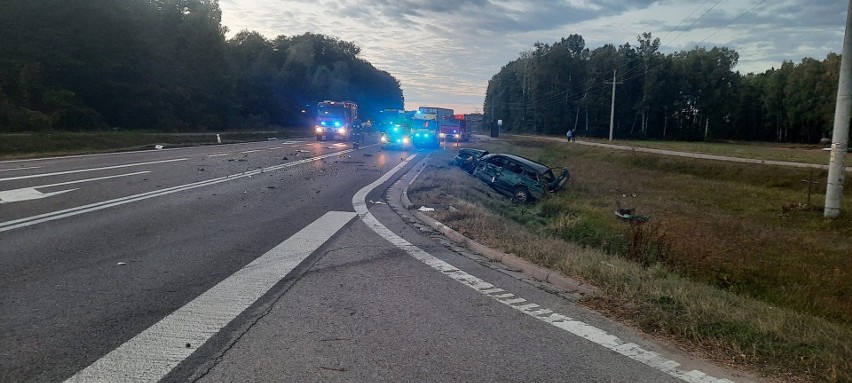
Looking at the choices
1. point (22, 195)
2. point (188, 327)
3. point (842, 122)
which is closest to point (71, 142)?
point (22, 195)

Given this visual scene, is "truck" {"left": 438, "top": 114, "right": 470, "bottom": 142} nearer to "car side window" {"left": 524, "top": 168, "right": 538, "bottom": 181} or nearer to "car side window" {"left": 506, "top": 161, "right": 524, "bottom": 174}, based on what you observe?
"car side window" {"left": 506, "top": 161, "right": 524, "bottom": 174}

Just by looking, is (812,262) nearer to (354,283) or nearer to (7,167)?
(354,283)

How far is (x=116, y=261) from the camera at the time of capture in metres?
6.42

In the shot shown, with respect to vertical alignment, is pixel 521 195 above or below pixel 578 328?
below

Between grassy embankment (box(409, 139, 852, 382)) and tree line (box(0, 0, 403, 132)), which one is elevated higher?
tree line (box(0, 0, 403, 132))

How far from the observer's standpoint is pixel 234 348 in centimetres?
399

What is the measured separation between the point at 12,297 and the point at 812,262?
1404 centimetres

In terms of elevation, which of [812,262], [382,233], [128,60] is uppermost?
[128,60]

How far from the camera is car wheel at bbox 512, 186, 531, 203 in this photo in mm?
18578

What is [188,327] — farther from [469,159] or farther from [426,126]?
[426,126]

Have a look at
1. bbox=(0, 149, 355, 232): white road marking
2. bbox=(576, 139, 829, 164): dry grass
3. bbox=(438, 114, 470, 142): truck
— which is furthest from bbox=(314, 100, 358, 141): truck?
bbox=(0, 149, 355, 232): white road marking

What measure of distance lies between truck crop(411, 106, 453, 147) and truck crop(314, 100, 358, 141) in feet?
25.5

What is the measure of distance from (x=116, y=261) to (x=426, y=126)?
35933mm

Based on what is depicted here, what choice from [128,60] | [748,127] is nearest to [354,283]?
[128,60]
